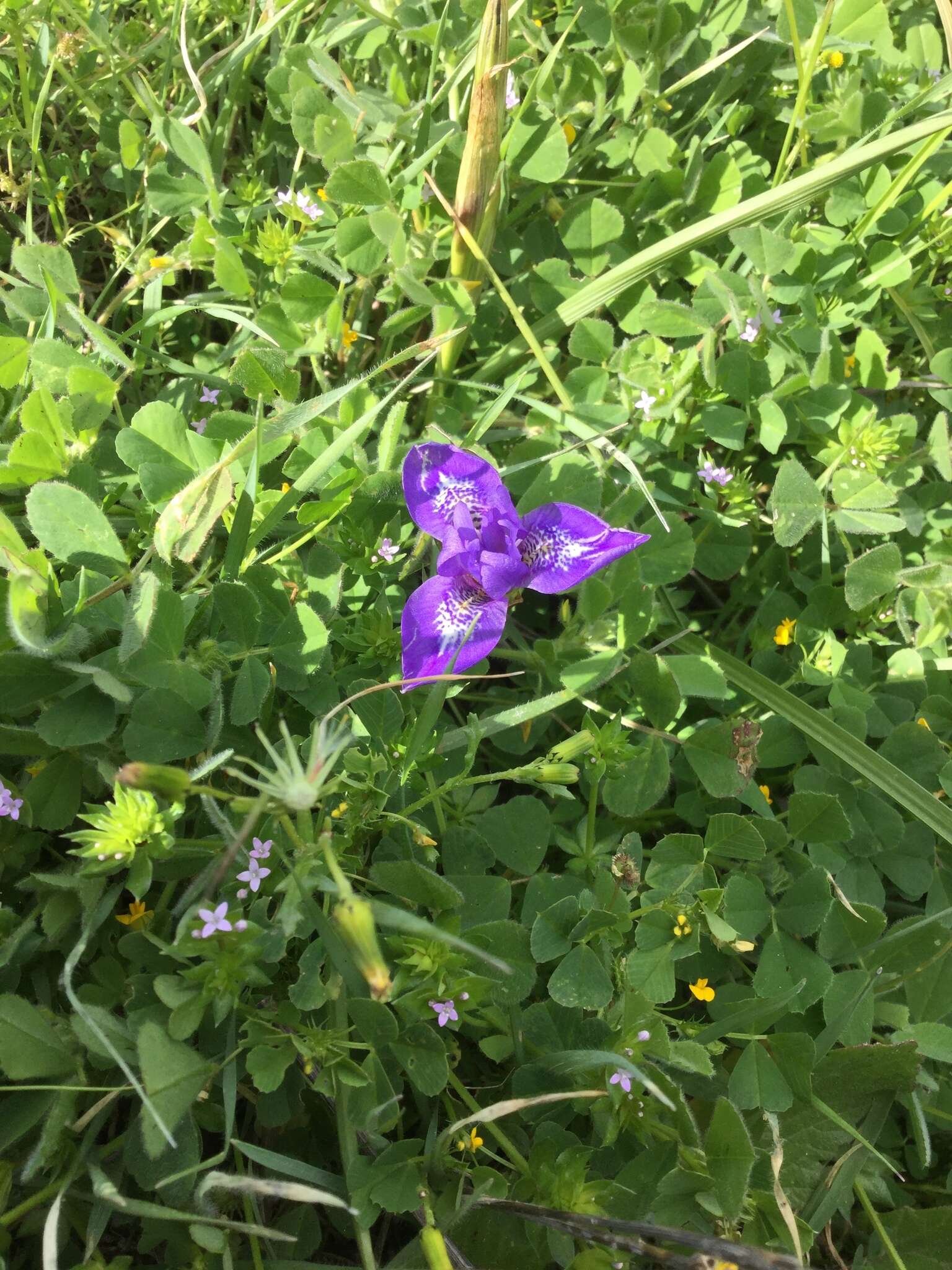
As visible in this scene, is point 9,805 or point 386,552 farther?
point 386,552

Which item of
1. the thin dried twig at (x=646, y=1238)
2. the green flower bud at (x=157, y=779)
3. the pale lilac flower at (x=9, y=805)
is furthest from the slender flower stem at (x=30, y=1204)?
the green flower bud at (x=157, y=779)

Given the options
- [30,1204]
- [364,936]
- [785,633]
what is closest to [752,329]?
[785,633]

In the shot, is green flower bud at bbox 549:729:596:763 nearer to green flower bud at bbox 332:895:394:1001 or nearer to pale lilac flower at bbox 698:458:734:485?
green flower bud at bbox 332:895:394:1001

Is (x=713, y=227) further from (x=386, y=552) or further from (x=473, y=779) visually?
(x=473, y=779)

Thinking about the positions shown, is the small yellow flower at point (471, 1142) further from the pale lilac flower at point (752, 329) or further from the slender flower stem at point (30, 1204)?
the pale lilac flower at point (752, 329)

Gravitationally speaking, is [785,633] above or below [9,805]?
below

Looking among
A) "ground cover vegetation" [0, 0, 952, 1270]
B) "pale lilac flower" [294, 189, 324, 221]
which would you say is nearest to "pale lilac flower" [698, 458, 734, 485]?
"ground cover vegetation" [0, 0, 952, 1270]

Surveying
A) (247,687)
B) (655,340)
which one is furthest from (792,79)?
(247,687)
